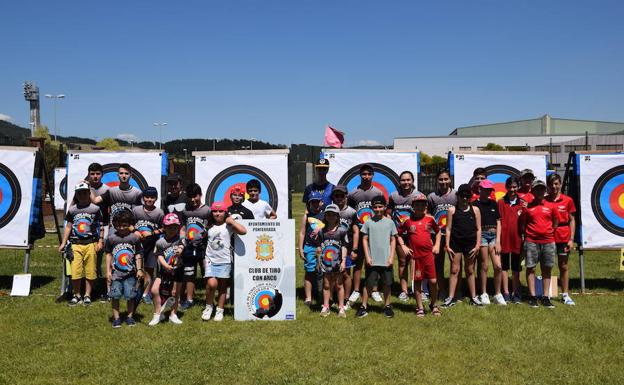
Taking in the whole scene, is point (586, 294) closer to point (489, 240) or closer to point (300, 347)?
point (489, 240)

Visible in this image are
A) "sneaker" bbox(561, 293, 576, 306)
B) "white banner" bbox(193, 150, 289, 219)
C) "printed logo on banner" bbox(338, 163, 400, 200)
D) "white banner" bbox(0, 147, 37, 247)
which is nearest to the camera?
"sneaker" bbox(561, 293, 576, 306)

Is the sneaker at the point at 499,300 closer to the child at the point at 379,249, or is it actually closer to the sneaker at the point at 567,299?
the sneaker at the point at 567,299

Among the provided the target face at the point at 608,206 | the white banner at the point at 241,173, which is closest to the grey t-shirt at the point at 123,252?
the white banner at the point at 241,173

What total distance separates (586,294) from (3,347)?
322 inches

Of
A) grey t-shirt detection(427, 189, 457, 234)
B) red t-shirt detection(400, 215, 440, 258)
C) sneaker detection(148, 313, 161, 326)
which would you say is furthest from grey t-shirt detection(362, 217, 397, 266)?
sneaker detection(148, 313, 161, 326)

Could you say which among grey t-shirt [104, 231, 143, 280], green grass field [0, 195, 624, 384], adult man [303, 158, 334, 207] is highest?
adult man [303, 158, 334, 207]

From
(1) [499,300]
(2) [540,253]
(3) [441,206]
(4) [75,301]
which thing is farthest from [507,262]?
(4) [75,301]

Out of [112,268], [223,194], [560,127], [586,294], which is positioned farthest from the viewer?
[560,127]

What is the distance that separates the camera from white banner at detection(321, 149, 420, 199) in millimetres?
8766

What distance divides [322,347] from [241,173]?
3901mm

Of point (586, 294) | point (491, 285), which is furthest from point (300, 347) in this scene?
point (586, 294)

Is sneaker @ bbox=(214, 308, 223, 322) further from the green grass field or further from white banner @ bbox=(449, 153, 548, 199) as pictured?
white banner @ bbox=(449, 153, 548, 199)

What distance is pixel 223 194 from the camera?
8.45m

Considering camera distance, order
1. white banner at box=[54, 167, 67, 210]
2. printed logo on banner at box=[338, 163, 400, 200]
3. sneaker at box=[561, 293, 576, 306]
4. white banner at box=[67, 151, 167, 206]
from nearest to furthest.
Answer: sneaker at box=[561, 293, 576, 306] → white banner at box=[67, 151, 167, 206] → printed logo on banner at box=[338, 163, 400, 200] → white banner at box=[54, 167, 67, 210]
